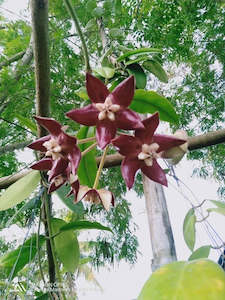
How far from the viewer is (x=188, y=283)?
0.76ft

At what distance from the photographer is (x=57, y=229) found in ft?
1.65

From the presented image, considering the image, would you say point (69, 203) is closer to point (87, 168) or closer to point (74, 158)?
point (87, 168)

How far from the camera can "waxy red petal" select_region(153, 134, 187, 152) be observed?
35cm

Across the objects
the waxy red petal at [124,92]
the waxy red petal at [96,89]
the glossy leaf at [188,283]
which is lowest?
the glossy leaf at [188,283]

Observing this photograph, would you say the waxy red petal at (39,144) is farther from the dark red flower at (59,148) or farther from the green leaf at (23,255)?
the green leaf at (23,255)

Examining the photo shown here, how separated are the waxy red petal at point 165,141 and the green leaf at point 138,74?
0.21 metres

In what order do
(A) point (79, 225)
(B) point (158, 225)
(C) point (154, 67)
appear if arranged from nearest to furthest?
1. (A) point (79, 225)
2. (C) point (154, 67)
3. (B) point (158, 225)

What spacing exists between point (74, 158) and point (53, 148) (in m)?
0.03

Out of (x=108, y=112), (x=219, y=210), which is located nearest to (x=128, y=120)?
(x=108, y=112)

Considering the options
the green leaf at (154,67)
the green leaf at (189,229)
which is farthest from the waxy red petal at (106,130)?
the green leaf at (154,67)

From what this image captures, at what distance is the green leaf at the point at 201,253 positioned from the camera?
0.33 meters

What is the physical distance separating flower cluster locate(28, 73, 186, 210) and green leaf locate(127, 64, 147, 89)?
0.64ft

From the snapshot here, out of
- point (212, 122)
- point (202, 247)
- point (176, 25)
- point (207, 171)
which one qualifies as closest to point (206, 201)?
point (202, 247)

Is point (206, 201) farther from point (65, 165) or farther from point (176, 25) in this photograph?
point (176, 25)
